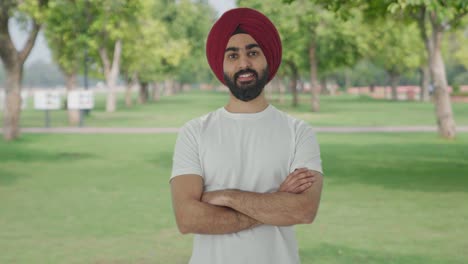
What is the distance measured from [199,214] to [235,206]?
170 mm

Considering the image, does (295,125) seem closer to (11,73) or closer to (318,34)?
(11,73)

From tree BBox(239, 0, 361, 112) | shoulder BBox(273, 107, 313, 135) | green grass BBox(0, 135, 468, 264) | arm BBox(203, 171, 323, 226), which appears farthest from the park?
tree BBox(239, 0, 361, 112)

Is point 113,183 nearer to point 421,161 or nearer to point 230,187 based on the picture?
point 421,161

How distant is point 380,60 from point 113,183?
67880 mm

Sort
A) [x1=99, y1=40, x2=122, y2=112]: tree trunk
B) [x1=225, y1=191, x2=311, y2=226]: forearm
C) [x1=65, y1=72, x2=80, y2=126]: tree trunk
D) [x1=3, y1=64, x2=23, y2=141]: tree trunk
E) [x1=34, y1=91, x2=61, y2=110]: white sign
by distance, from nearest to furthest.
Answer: [x1=225, y1=191, x2=311, y2=226]: forearm → [x1=3, y1=64, x2=23, y2=141]: tree trunk → [x1=34, y1=91, x2=61, y2=110]: white sign → [x1=65, y1=72, x2=80, y2=126]: tree trunk → [x1=99, y1=40, x2=122, y2=112]: tree trunk

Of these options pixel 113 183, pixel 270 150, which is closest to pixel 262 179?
pixel 270 150

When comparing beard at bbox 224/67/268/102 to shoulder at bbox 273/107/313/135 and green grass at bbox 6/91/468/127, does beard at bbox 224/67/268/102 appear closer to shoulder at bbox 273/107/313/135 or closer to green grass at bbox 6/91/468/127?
shoulder at bbox 273/107/313/135

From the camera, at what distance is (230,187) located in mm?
3148

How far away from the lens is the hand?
3129mm

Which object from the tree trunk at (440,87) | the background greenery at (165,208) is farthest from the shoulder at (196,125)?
the tree trunk at (440,87)

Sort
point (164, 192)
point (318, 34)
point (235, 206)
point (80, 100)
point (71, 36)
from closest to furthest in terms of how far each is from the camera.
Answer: point (235, 206)
point (164, 192)
point (80, 100)
point (71, 36)
point (318, 34)

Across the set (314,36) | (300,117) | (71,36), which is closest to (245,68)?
(71,36)

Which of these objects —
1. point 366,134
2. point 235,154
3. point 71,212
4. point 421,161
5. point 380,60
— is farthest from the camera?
point 380,60

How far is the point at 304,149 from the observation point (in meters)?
3.18
